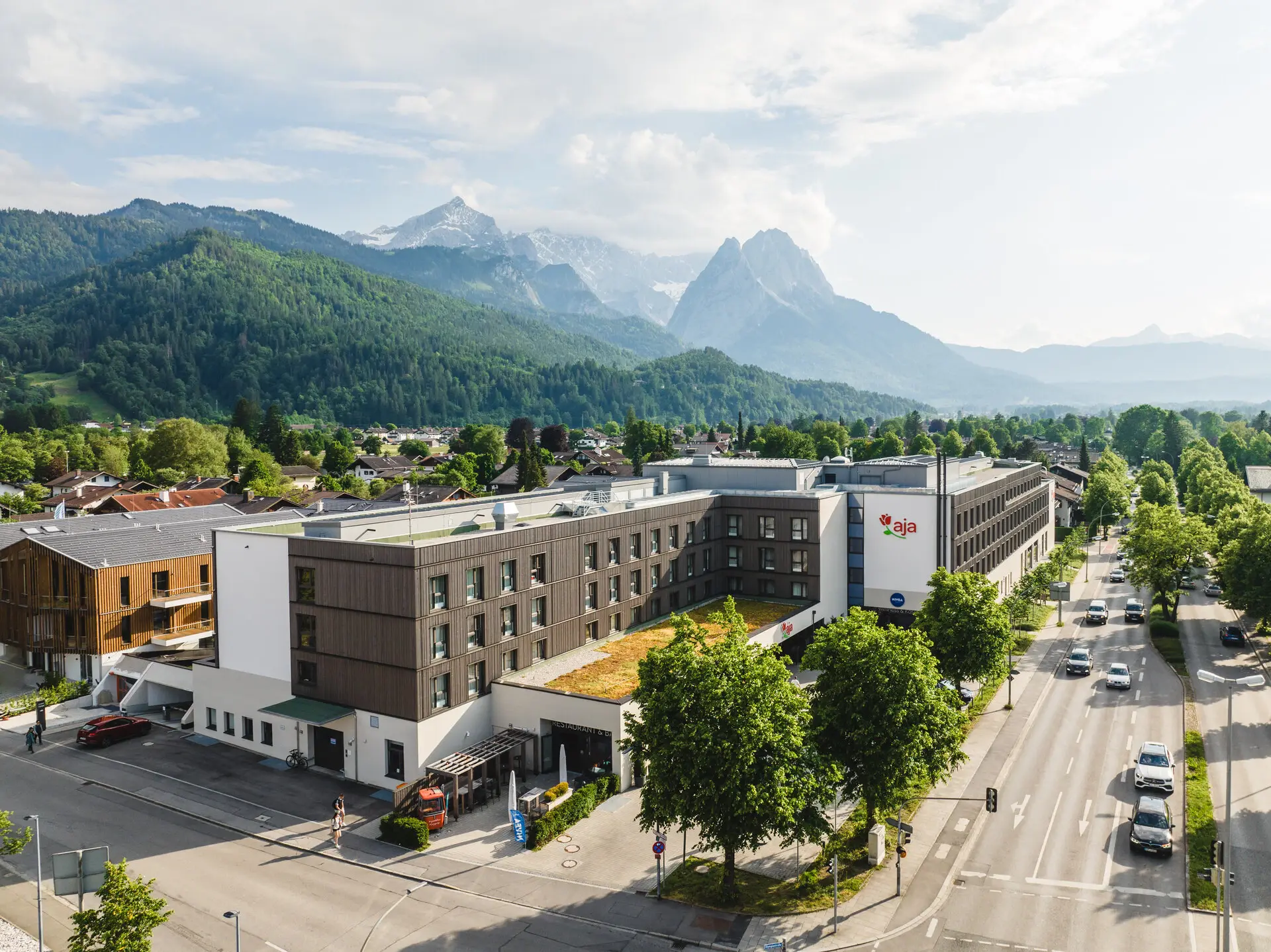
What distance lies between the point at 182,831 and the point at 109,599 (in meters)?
28.6

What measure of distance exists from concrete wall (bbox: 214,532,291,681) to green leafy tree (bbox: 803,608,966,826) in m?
30.5

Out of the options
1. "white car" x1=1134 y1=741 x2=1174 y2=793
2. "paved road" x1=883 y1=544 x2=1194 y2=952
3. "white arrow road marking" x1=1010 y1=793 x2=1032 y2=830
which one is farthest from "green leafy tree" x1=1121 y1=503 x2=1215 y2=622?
"white arrow road marking" x1=1010 y1=793 x2=1032 y2=830

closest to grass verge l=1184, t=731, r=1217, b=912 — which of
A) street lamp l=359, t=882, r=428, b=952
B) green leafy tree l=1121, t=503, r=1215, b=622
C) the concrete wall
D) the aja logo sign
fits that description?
the aja logo sign

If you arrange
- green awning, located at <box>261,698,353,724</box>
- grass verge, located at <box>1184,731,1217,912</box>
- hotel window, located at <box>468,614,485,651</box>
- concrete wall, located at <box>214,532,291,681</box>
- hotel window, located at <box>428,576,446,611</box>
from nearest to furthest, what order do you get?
1. grass verge, located at <box>1184,731,1217,912</box>
2. hotel window, located at <box>428,576,446,611</box>
3. green awning, located at <box>261,698,353,724</box>
4. hotel window, located at <box>468,614,485,651</box>
5. concrete wall, located at <box>214,532,291,681</box>

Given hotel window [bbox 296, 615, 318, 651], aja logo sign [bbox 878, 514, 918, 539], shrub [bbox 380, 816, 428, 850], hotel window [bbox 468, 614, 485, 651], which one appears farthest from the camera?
aja logo sign [bbox 878, 514, 918, 539]

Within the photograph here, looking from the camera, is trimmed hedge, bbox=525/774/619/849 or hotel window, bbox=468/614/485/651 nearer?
trimmed hedge, bbox=525/774/619/849

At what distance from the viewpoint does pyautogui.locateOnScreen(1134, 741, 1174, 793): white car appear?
133ft

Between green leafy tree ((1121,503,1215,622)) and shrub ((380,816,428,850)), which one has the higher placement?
green leafy tree ((1121,503,1215,622))

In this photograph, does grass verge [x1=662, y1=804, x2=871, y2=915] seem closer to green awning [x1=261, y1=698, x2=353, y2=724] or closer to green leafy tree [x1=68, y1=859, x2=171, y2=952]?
green leafy tree [x1=68, y1=859, x2=171, y2=952]

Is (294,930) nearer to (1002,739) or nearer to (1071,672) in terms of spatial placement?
(1002,739)

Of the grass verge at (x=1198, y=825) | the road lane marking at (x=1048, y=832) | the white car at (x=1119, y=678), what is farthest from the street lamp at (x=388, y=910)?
the white car at (x=1119, y=678)

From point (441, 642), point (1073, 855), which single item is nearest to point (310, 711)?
point (441, 642)

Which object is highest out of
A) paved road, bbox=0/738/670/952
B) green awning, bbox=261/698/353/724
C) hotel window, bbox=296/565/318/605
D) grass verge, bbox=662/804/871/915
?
hotel window, bbox=296/565/318/605

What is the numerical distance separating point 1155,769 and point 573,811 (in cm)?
2945
